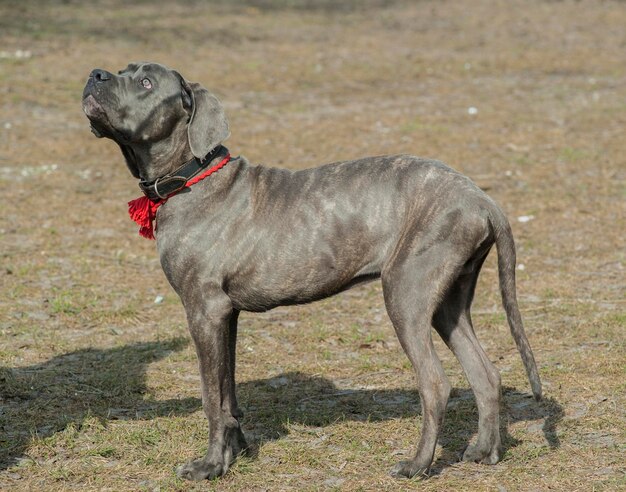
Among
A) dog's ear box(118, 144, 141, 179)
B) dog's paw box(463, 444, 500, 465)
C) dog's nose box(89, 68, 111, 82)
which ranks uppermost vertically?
dog's nose box(89, 68, 111, 82)

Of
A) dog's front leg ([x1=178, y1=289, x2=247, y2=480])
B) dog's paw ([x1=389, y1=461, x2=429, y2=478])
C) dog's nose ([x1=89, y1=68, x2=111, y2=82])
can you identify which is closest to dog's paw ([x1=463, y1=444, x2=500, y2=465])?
dog's paw ([x1=389, y1=461, x2=429, y2=478])

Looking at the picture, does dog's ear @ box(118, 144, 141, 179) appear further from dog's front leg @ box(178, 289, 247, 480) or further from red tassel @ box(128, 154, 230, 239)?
dog's front leg @ box(178, 289, 247, 480)

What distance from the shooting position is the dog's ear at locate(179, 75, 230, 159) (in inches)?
234

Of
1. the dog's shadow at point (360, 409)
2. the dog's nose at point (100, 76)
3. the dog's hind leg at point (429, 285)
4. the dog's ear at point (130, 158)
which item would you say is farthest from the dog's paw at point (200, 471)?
the dog's nose at point (100, 76)

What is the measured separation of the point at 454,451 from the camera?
616 centimetres

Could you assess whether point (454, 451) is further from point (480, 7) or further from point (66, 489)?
point (480, 7)

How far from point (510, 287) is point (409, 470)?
120 cm

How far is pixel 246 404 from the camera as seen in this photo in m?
7.00

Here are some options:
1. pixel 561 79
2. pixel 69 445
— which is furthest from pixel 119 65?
pixel 69 445

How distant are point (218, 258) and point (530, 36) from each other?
18.6 meters

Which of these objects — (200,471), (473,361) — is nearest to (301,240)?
(473,361)

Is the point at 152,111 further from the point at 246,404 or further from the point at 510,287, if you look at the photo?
the point at 510,287

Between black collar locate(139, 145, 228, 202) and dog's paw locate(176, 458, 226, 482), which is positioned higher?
black collar locate(139, 145, 228, 202)

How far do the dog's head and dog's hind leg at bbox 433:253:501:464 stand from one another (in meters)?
1.69
